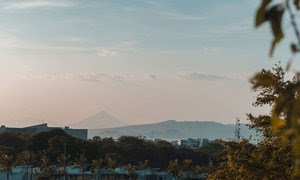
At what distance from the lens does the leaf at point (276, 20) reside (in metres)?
3.71

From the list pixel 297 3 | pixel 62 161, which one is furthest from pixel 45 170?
pixel 297 3

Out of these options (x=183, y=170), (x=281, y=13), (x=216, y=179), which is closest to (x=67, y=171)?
(x=183, y=170)

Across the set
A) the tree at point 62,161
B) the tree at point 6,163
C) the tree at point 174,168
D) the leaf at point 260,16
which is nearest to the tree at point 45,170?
the tree at point 62,161

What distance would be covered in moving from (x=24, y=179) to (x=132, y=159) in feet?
91.4

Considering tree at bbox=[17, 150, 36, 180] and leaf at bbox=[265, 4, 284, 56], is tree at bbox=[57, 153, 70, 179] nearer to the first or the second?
tree at bbox=[17, 150, 36, 180]

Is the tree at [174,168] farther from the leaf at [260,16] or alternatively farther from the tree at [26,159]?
the leaf at [260,16]

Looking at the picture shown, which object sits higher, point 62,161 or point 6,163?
point 62,161

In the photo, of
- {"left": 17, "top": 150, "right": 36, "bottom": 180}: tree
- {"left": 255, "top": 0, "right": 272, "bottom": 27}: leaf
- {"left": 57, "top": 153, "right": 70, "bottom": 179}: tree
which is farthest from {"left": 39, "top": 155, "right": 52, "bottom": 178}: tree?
{"left": 255, "top": 0, "right": 272, "bottom": 27}: leaf

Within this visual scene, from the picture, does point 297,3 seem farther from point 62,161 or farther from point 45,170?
point 62,161

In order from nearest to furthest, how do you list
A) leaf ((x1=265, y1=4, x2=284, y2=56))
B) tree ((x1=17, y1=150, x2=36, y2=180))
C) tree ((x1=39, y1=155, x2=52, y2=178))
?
leaf ((x1=265, y1=4, x2=284, y2=56)) < tree ((x1=39, y1=155, x2=52, y2=178)) < tree ((x1=17, y1=150, x2=36, y2=180))

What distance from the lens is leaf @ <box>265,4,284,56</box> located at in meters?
3.71

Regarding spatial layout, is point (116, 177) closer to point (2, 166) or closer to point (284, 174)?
point (2, 166)

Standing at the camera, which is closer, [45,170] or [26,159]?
[45,170]

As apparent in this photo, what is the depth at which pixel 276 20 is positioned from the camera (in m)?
3.72
